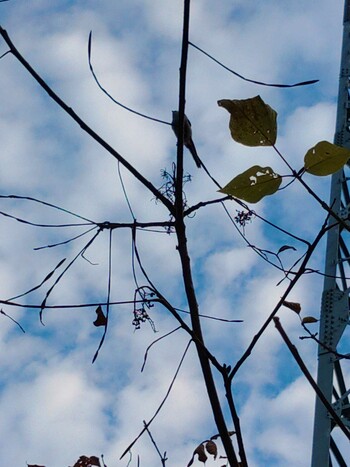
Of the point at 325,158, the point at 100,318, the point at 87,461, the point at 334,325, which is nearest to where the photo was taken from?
the point at 325,158

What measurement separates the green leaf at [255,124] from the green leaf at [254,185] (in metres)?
0.02

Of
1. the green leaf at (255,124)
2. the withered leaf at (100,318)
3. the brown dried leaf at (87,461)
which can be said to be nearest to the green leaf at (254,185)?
the green leaf at (255,124)

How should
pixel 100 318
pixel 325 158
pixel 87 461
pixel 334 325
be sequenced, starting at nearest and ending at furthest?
pixel 325 158 < pixel 100 318 < pixel 87 461 < pixel 334 325

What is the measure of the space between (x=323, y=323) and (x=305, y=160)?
4548 mm

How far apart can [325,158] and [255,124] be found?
6 centimetres

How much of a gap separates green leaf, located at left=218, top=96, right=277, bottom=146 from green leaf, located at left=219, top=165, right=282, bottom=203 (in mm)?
20

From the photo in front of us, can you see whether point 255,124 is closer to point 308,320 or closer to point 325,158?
point 325,158

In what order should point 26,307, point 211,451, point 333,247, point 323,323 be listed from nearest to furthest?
point 26,307 → point 211,451 → point 323,323 → point 333,247

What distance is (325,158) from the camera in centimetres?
52

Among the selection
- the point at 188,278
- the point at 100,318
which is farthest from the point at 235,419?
the point at 100,318

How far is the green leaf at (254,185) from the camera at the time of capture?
53 centimetres

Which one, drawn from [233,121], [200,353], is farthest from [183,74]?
[200,353]

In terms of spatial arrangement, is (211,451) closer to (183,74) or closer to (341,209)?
(183,74)

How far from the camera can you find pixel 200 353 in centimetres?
59
